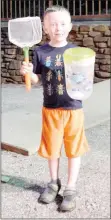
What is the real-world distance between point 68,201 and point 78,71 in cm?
94

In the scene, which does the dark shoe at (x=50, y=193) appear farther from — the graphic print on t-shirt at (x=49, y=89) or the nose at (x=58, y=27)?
the nose at (x=58, y=27)

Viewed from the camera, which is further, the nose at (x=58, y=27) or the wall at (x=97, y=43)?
the wall at (x=97, y=43)

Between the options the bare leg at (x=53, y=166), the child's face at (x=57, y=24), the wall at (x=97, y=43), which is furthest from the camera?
the wall at (x=97, y=43)

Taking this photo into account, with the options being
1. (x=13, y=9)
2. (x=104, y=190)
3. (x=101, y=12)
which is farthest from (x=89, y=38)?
(x=104, y=190)

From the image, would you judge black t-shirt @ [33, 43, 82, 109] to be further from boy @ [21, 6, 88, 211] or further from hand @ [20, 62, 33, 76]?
hand @ [20, 62, 33, 76]

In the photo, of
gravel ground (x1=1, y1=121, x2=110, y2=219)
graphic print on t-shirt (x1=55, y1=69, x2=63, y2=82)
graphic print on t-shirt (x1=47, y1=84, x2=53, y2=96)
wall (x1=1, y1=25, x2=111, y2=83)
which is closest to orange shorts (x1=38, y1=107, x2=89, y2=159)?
graphic print on t-shirt (x1=47, y1=84, x2=53, y2=96)

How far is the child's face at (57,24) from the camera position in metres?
3.08

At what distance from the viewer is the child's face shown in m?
3.08

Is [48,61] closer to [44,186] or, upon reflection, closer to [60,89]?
[60,89]

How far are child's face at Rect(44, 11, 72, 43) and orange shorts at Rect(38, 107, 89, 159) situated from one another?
0.52m

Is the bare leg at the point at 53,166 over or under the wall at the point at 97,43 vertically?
over

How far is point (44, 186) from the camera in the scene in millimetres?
3764

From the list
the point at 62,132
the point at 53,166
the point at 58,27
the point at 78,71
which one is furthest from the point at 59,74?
the point at 53,166

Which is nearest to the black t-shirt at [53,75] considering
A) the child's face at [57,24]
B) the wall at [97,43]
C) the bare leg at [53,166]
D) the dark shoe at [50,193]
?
the child's face at [57,24]
